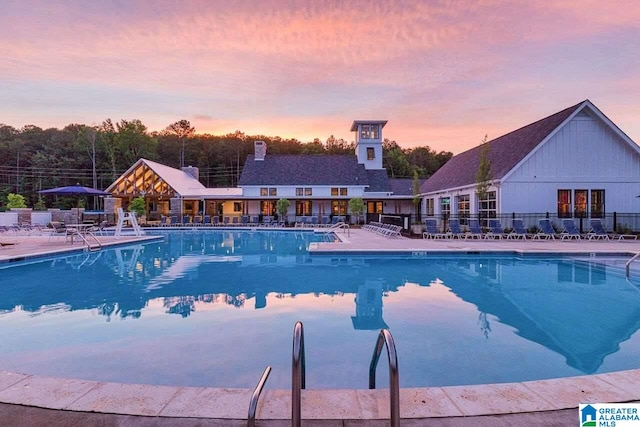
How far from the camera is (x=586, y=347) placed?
17.9 ft

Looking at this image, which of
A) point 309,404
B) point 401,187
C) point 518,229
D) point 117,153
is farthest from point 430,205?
point 117,153

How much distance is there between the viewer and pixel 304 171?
1436 inches

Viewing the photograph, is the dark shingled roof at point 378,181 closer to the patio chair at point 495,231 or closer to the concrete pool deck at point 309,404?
the patio chair at point 495,231

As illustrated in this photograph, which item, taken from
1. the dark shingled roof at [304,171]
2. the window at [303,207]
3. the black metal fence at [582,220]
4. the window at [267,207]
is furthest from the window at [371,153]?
the black metal fence at [582,220]

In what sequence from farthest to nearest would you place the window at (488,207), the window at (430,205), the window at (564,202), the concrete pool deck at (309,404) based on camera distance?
the window at (430,205) < the window at (488,207) < the window at (564,202) < the concrete pool deck at (309,404)

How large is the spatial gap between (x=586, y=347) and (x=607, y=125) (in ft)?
64.9

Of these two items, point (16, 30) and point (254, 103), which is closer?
point (16, 30)

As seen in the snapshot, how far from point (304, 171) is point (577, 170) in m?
22.5

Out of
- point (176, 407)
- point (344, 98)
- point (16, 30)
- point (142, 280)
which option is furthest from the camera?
point (344, 98)

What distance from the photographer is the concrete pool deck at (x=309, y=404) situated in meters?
2.64

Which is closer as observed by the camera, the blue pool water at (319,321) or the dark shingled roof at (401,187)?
the blue pool water at (319,321)

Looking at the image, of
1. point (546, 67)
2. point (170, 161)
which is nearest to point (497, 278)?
point (546, 67)

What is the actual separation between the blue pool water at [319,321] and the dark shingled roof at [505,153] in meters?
9.66

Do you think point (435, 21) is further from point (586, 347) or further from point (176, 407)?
point (176, 407)
